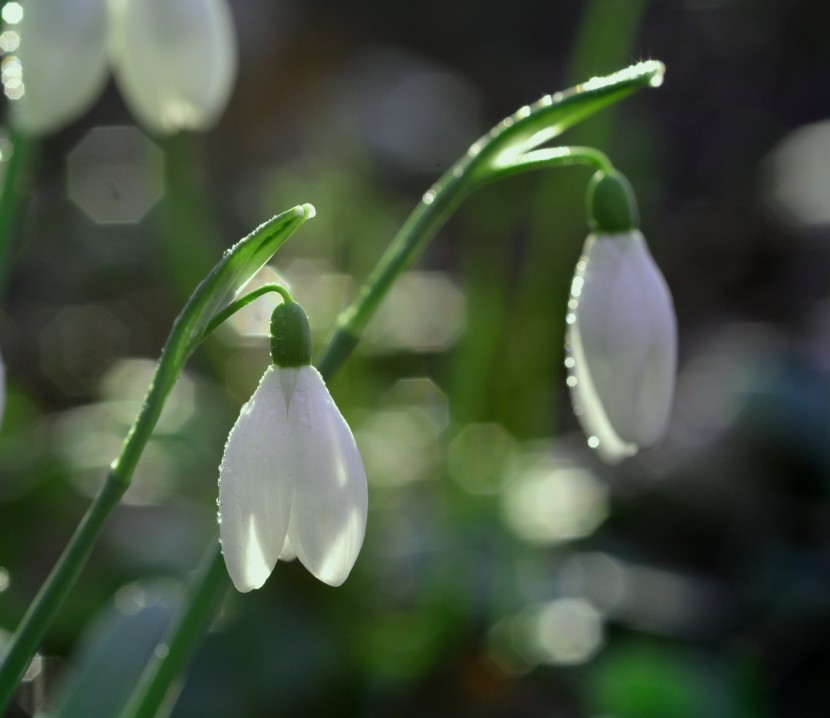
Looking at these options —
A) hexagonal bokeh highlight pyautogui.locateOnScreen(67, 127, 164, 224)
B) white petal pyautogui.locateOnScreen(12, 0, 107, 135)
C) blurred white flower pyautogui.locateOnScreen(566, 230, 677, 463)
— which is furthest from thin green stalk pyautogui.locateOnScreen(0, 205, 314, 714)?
hexagonal bokeh highlight pyautogui.locateOnScreen(67, 127, 164, 224)

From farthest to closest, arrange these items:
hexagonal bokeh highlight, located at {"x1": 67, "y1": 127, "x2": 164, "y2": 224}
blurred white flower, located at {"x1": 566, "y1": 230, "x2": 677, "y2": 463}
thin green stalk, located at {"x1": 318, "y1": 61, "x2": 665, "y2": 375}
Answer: hexagonal bokeh highlight, located at {"x1": 67, "y1": 127, "x2": 164, "y2": 224} < blurred white flower, located at {"x1": 566, "y1": 230, "x2": 677, "y2": 463} < thin green stalk, located at {"x1": 318, "y1": 61, "x2": 665, "y2": 375}

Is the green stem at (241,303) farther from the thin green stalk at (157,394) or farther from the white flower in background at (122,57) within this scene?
the white flower in background at (122,57)

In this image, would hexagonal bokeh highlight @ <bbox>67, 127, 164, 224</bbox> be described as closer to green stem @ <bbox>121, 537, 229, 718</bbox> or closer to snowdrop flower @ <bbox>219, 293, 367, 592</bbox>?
green stem @ <bbox>121, 537, 229, 718</bbox>

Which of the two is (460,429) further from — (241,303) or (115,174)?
(115,174)

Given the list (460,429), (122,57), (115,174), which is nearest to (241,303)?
(122,57)

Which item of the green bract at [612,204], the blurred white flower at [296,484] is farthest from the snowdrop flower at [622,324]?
the blurred white flower at [296,484]

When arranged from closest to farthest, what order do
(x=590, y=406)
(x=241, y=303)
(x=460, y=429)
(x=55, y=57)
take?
(x=241, y=303) < (x=590, y=406) < (x=55, y=57) < (x=460, y=429)

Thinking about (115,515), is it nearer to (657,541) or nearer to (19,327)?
(657,541)

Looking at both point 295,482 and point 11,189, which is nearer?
point 295,482
